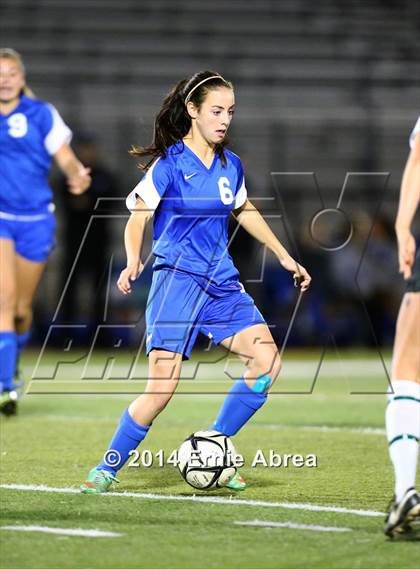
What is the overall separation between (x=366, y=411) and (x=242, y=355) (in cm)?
381

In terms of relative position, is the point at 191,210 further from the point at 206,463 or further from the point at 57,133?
the point at 57,133

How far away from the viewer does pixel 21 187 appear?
28.5 feet

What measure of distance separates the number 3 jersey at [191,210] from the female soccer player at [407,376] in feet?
4.48

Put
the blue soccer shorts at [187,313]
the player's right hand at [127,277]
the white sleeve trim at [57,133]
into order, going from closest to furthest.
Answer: the player's right hand at [127,277]
the blue soccer shorts at [187,313]
the white sleeve trim at [57,133]

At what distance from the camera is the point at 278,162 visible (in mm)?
20078

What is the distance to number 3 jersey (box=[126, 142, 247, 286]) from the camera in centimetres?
557

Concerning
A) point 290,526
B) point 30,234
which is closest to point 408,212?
point 290,526

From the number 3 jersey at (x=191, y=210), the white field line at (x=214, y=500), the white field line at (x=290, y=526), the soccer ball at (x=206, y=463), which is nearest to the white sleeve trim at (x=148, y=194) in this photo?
the number 3 jersey at (x=191, y=210)

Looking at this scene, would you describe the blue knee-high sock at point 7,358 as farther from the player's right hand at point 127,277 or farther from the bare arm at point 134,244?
the player's right hand at point 127,277

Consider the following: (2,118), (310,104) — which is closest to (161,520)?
(2,118)

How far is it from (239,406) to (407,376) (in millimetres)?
1413

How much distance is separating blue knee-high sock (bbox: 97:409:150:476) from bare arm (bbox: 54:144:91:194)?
3092 millimetres

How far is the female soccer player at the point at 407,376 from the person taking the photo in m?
4.28

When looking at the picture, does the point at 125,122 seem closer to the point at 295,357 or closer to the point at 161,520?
the point at 295,357
